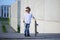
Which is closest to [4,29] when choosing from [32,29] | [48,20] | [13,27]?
[13,27]

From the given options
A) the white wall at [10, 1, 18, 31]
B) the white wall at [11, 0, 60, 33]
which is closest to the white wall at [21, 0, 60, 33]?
the white wall at [11, 0, 60, 33]

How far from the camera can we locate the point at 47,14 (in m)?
19.0

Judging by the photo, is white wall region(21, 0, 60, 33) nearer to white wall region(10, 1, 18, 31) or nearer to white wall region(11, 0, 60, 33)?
white wall region(11, 0, 60, 33)

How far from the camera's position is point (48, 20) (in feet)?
62.1

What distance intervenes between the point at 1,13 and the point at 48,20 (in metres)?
3.39

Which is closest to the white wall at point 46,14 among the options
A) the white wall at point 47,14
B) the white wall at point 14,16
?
the white wall at point 47,14

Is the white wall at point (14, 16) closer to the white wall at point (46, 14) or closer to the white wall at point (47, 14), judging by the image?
the white wall at point (46, 14)

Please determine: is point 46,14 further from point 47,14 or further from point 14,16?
point 14,16

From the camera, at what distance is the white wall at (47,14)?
18.9 meters

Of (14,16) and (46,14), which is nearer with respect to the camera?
(46,14)

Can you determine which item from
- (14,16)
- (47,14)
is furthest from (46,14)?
(14,16)

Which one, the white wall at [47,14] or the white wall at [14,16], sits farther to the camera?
the white wall at [14,16]

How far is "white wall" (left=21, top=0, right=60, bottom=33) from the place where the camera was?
743 inches

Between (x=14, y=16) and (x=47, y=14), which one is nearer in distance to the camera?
(x=47, y=14)
